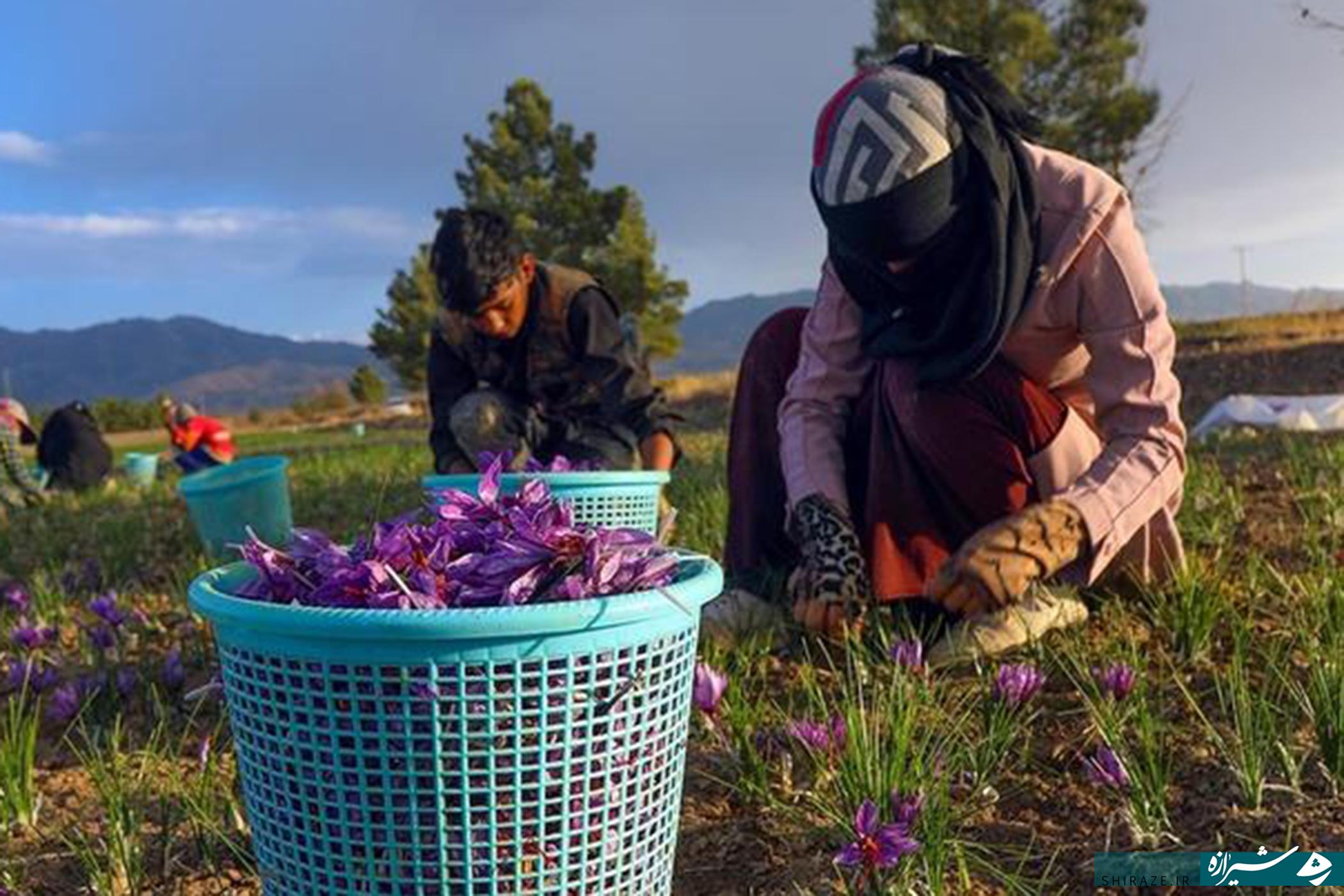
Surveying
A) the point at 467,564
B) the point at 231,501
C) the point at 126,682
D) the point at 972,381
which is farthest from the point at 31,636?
the point at 972,381

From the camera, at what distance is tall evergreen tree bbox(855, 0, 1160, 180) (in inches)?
690

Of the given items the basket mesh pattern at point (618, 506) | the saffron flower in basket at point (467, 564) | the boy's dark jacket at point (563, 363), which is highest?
the boy's dark jacket at point (563, 363)

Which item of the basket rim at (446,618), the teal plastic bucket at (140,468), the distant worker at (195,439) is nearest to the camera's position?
the basket rim at (446,618)

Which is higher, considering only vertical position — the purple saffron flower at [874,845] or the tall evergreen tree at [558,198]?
the tall evergreen tree at [558,198]

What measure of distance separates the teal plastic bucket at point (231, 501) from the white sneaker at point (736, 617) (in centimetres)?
220

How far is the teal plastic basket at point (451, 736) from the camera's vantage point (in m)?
0.98

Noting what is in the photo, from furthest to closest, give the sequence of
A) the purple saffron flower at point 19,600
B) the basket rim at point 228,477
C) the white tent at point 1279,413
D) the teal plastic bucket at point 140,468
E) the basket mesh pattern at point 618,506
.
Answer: the teal plastic bucket at point 140,468, the white tent at point 1279,413, the basket rim at point 228,477, the purple saffron flower at point 19,600, the basket mesh pattern at point 618,506

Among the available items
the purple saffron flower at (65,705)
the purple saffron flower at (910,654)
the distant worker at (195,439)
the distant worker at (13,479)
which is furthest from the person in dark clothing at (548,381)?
the distant worker at (195,439)

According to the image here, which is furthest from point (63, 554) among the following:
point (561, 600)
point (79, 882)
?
point (561, 600)

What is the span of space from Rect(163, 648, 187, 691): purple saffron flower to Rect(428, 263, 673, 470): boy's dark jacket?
1.42 meters

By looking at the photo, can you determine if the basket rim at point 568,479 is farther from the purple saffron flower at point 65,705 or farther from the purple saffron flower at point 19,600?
the purple saffron flower at point 19,600

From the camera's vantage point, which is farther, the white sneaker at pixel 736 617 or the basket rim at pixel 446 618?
the white sneaker at pixel 736 617

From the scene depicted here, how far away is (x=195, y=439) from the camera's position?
26.5 feet

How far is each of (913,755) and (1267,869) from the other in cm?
43
